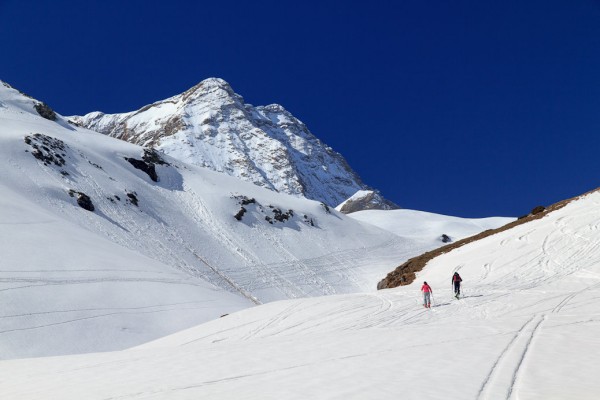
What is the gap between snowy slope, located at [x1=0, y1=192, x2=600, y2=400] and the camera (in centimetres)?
1023

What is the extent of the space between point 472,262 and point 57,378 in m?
31.5

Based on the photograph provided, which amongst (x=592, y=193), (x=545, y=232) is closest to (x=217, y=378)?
(x=545, y=232)

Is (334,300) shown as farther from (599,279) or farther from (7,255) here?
(7,255)

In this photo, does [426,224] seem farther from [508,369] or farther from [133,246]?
[508,369]

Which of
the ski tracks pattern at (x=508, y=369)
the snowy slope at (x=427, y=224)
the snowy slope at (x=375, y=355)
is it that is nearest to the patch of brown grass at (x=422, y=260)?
the snowy slope at (x=375, y=355)

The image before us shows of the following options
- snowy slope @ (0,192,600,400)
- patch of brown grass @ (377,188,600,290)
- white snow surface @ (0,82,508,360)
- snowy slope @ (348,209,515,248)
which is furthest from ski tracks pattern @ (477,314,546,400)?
snowy slope @ (348,209,515,248)

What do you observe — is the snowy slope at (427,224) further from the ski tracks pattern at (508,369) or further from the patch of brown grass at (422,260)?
the ski tracks pattern at (508,369)

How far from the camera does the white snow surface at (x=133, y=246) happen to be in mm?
28016

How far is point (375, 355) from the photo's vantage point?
44.9 ft

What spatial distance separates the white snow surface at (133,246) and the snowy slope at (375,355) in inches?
262

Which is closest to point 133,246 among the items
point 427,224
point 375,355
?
point 375,355

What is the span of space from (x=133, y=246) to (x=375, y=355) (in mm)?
40202

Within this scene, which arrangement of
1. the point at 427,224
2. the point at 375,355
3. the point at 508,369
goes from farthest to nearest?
1. the point at 427,224
2. the point at 375,355
3. the point at 508,369

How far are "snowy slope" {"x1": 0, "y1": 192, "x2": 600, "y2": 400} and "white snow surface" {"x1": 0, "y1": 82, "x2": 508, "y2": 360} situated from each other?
21.8 ft
